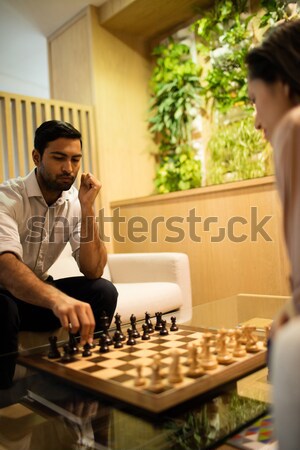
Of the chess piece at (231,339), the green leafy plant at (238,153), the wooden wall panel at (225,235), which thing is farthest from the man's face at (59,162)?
the green leafy plant at (238,153)

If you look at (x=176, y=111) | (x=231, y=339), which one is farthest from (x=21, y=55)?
(x=231, y=339)

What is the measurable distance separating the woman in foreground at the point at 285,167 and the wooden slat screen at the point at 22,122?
8.20 feet

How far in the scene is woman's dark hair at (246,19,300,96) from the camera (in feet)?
2.42

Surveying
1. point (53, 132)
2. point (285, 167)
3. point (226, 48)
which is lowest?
point (285, 167)

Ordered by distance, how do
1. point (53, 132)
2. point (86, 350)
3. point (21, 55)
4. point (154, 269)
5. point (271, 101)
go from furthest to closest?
point (21, 55), point (154, 269), point (53, 132), point (86, 350), point (271, 101)

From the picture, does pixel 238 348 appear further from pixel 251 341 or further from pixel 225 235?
pixel 225 235

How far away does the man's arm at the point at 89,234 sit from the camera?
185 centimetres

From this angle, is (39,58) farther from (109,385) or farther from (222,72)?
(109,385)

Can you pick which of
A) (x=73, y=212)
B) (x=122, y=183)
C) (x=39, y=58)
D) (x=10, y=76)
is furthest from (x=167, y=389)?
(x=10, y=76)

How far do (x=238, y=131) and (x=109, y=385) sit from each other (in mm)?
2621

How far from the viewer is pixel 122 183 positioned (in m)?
3.72

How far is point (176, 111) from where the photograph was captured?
141 inches

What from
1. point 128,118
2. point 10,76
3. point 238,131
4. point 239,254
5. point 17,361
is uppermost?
point 10,76

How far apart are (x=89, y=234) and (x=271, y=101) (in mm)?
1286
